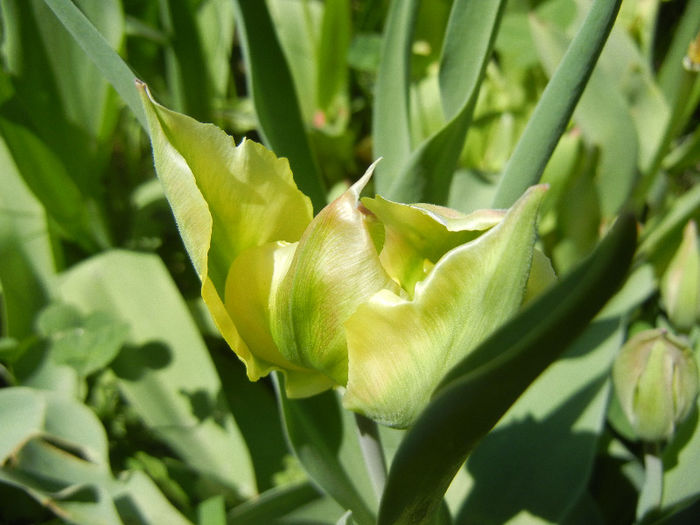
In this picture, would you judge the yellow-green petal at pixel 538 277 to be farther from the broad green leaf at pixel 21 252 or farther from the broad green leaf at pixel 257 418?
the broad green leaf at pixel 21 252

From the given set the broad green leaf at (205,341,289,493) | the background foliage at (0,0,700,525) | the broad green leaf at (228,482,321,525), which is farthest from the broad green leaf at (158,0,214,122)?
the broad green leaf at (228,482,321,525)

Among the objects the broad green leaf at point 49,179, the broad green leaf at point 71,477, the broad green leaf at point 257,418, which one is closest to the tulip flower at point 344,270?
the broad green leaf at point 71,477

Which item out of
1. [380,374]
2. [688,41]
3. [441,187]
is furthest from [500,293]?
[688,41]

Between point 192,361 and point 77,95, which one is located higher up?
point 77,95

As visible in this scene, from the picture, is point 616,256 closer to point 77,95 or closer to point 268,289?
point 268,289

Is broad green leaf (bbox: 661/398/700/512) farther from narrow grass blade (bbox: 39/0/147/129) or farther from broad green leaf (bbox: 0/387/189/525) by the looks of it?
narrow grass blade (bbox: 39/0/147/129)

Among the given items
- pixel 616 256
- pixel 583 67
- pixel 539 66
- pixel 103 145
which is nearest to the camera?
pixel 616 256
